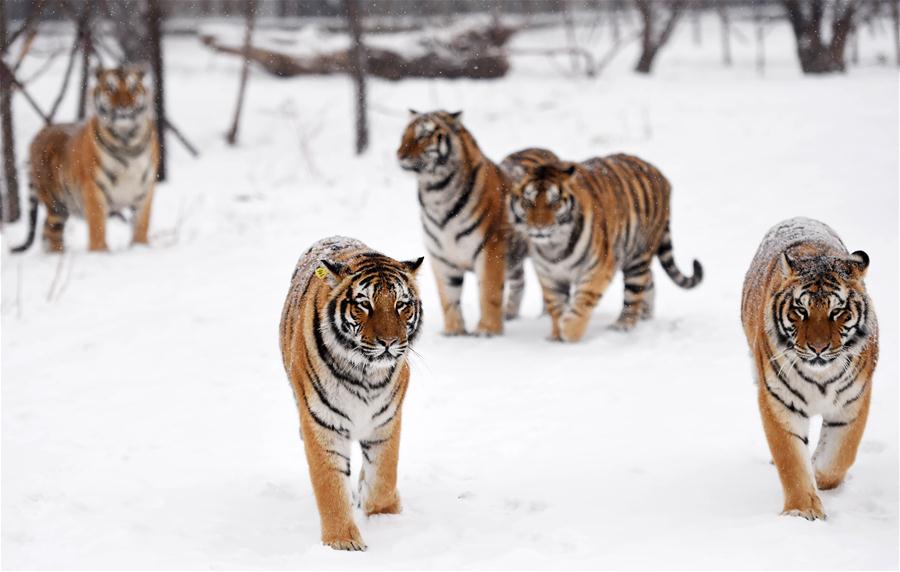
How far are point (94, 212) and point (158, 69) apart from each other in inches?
156

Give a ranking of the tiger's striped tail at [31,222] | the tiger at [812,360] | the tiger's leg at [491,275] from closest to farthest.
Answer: the tiger at [812,360] < the tiger's leg at [491,275] < the tiger's striped tail at [31,222]

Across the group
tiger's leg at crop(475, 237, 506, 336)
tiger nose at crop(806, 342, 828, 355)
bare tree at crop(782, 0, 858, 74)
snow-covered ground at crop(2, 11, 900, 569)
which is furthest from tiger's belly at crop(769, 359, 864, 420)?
bare tree at crop(782, 0, 858, 74)

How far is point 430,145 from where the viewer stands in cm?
680

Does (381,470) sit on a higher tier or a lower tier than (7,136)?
lower

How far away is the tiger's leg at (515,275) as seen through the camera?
7184 mm

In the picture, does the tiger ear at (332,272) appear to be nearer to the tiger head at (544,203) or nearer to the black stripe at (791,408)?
the black stripe at (791,408)

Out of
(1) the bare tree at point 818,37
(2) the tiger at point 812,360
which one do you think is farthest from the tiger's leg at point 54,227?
(1) the bare tree at point 818,37

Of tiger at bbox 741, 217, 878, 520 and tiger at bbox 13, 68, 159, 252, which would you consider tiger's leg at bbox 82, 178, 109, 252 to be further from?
tiger at bbox 741, 217, 878, 520

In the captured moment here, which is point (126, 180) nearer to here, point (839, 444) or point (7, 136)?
point (7, 136)

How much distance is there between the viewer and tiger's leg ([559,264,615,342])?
6.88m

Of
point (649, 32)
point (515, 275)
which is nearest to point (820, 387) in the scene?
point (515, 275)

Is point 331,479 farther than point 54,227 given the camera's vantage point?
No

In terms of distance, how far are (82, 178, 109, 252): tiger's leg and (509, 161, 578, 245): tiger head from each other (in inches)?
162

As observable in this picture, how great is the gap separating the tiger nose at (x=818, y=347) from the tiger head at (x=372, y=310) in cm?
138
